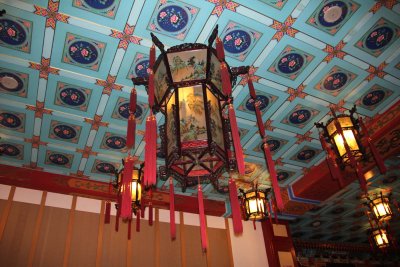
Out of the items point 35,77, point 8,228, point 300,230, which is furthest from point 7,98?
point 300,230

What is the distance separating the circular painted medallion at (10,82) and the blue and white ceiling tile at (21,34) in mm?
499

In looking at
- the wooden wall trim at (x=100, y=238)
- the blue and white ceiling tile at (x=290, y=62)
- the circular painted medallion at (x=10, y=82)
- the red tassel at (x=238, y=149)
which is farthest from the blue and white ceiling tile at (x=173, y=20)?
the wooden wall trim at (x=100, y=238)

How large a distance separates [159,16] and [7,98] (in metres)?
3.41

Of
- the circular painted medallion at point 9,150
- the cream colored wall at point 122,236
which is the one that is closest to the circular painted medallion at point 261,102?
the cream colored wall at point 122,236

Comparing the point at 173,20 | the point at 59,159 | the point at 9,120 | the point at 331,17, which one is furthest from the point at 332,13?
the point at 59,159

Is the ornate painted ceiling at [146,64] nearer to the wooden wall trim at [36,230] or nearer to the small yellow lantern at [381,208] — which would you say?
the wooden wall trim at [36,230]

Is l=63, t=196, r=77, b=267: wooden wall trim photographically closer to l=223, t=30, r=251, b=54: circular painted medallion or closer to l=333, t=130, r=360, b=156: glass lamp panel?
l=223, t=30, r=251, b=54: circular painted medallion

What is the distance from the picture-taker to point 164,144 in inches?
151

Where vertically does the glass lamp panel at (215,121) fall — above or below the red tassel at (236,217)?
above

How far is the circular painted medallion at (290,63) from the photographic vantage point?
210 inches

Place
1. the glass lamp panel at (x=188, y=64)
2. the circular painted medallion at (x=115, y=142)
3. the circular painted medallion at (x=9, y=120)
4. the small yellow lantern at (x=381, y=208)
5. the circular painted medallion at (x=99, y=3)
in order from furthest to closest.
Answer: the small yellow lantern at (x=381, y=208) < the circular painted medallion at (x=115, y=142) < the circular painted medallion at (x=9, y=120) < the circular painted medallion at (x=99, y=3) < the glass lamp panel at (x=188, y=64)

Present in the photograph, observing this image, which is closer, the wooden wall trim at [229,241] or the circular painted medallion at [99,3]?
the circular painted medallion at [99,3]

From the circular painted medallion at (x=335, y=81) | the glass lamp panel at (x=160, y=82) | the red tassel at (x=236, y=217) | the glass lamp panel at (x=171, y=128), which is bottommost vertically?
the red tassel at (x=236, y=217)

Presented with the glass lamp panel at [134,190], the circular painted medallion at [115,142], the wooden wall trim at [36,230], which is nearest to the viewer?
the glass lamp panel at [134,190]
